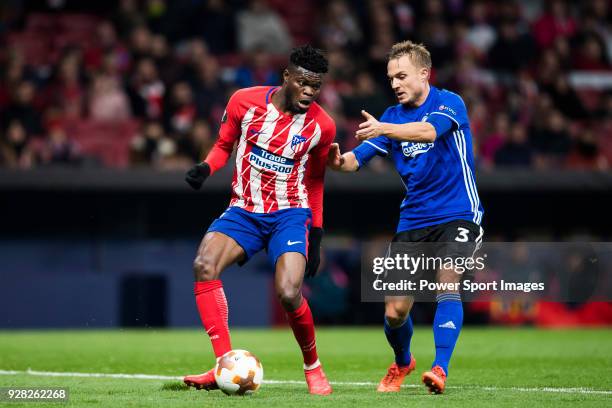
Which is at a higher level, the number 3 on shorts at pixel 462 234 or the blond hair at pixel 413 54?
the blond hair at pixel 413 54

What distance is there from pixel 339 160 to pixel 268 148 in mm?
553

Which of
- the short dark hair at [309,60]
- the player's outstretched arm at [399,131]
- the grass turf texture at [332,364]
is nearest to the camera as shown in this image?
the grass turf texture at [332,364]

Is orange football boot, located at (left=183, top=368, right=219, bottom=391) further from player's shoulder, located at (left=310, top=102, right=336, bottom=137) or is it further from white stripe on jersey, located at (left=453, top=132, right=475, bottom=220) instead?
white stripe on jersey, located at (left=453, top=132, right=475, bottom=220)

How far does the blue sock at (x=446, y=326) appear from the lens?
7.13m

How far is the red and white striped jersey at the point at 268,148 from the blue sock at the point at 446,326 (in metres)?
1.12

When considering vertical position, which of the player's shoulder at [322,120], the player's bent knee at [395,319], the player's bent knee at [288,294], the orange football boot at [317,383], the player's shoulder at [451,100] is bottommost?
the orange football boot at [317,383]

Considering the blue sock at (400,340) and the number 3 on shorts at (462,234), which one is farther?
the blue sock at (400,340)

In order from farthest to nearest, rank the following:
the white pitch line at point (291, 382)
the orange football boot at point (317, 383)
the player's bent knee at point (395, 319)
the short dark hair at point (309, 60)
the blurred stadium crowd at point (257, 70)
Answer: the blurred stadium crowd at point (257, 70) < the player's bent knee at point (395, 319) < the white pitch line at point (291, 382) < the short dark hair at point (309, 60) < the orange football boot at point (317, 383)

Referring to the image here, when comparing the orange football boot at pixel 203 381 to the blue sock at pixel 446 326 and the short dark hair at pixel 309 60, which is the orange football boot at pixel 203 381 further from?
the short dark hair at pixel 309 60

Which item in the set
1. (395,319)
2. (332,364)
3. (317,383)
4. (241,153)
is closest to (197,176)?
(241,153)

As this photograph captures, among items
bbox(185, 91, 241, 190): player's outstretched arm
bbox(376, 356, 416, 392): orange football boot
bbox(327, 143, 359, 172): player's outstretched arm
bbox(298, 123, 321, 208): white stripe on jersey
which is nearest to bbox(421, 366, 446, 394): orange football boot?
bbox(376, 356, 416, 392): orange football boot

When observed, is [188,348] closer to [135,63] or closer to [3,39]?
[135,63]

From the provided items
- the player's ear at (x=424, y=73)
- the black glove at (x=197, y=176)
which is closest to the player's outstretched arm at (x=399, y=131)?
the player's ear at (x=424, y=73)

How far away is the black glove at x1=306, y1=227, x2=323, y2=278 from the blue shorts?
211 millimetres
